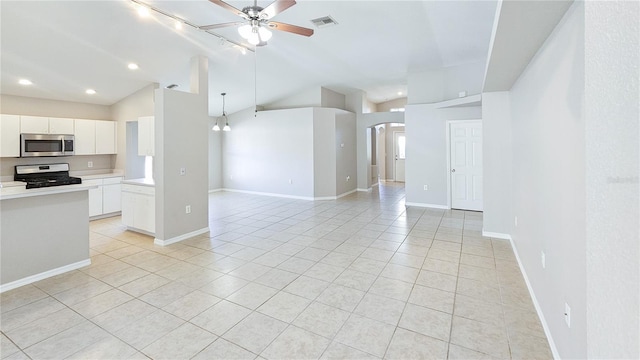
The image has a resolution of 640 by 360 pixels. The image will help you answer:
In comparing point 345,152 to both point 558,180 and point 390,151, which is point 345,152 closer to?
point 390,151

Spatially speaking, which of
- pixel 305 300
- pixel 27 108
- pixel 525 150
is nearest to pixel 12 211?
pixel 305 300

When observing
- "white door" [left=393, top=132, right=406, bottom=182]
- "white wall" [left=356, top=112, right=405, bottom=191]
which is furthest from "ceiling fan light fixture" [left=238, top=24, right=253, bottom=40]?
"white door" [left=393, top=132, right=406, bottom=182]

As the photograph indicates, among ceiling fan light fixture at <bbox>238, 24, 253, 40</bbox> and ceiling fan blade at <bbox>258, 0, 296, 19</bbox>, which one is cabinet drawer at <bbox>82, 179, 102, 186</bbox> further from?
ceiling fan blade at <bbox>258, 0, 296, 19</bbox>

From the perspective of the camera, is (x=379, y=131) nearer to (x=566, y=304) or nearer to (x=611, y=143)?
(x=566, y=304)

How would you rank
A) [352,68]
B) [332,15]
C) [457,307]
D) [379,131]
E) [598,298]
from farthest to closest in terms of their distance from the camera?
1. [379,131]
2. [352,68]
3. [332,15]
4. [457,307]
5. [598,298]

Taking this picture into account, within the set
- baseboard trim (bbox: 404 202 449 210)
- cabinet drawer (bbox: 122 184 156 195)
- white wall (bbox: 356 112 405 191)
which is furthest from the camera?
white wall (bbox: 356 112 405 191)

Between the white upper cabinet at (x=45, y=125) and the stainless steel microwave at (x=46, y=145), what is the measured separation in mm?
81

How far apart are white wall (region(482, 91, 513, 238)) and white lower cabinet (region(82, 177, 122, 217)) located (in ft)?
23.0

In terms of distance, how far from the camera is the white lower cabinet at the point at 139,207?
482 cm

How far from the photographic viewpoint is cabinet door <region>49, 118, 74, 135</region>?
5.64 metres

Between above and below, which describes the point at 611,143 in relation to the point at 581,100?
below

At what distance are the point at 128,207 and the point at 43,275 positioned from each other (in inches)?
76.9

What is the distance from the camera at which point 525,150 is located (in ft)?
10.5

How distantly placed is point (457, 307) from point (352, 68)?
572 cm
